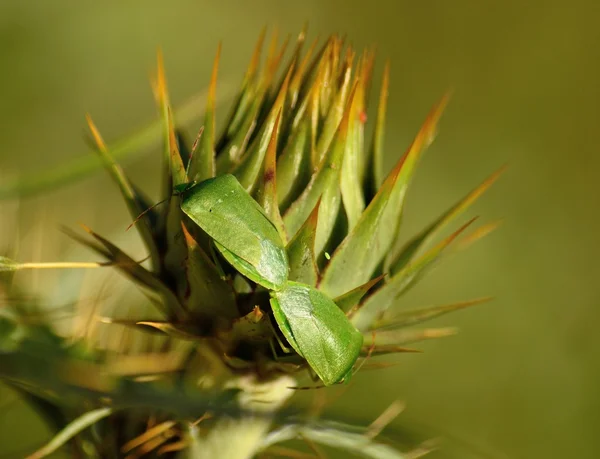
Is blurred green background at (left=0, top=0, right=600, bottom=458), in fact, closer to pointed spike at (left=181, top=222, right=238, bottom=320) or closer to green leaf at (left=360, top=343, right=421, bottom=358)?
→ green leaf at (left=360, top=343, right=421, bottom=358)

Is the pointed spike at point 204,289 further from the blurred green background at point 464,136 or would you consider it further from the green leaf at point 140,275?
the blurred green background at point 464,136

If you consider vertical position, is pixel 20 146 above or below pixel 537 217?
above

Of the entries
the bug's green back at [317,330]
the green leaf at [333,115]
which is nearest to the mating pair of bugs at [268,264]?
the bug's green back at [317,330]

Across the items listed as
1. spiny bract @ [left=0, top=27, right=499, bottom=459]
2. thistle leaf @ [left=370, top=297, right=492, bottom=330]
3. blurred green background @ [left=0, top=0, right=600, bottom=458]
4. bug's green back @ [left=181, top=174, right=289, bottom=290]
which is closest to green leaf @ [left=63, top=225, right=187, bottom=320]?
spiny bract @ [left=0, top=27, right=499, bottom=459]

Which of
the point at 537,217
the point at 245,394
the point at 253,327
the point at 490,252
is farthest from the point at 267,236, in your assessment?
the point at 537,217

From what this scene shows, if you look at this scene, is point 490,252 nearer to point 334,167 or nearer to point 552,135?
point 552,135

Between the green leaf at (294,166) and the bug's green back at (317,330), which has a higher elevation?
the green leaf at (294,166)
